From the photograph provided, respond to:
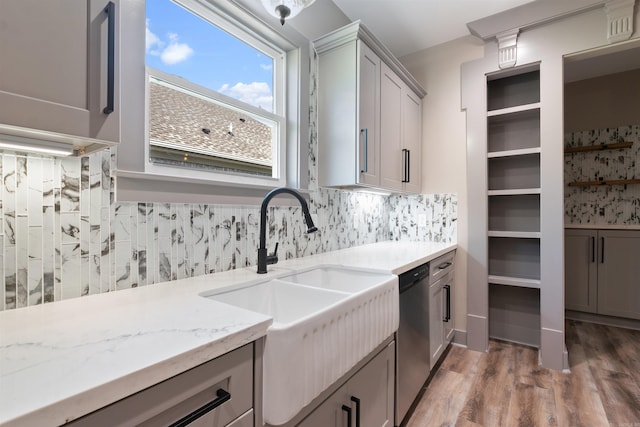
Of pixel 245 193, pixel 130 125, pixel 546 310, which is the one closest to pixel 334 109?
pixel 245 193

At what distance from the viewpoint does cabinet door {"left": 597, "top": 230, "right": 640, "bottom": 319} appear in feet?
10.0

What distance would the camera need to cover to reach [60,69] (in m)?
0.68

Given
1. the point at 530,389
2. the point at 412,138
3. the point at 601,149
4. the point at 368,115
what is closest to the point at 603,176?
the point at 601,149

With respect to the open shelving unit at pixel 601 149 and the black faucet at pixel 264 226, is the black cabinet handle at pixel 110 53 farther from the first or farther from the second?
the open shelving unit at pixel 601 149

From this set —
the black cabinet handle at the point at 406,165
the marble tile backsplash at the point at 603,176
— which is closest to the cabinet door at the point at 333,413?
the black cabinet handle at the point at 406,165

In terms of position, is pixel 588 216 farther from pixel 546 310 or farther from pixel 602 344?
pixel 546 310

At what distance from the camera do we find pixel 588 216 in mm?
3498

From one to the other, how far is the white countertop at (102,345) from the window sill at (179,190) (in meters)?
0.36

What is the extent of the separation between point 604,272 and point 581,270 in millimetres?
184

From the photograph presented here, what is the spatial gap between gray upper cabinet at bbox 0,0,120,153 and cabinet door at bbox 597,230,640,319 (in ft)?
14.1

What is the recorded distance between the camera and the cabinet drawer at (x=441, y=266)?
6.75 feet

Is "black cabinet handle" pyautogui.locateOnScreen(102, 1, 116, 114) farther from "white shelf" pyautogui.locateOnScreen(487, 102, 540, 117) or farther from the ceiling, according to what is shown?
"white shelf" pyautogui.locateOnScreen(487, 102, 540, 117)

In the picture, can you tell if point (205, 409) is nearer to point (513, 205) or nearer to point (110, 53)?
point (110, 53)

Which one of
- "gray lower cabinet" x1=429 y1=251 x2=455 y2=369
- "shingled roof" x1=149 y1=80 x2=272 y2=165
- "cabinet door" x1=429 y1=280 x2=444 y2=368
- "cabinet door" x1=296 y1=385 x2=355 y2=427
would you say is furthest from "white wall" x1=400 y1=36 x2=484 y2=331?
"cabinet door" x1=296 y1=385 x2=355 y2=427
